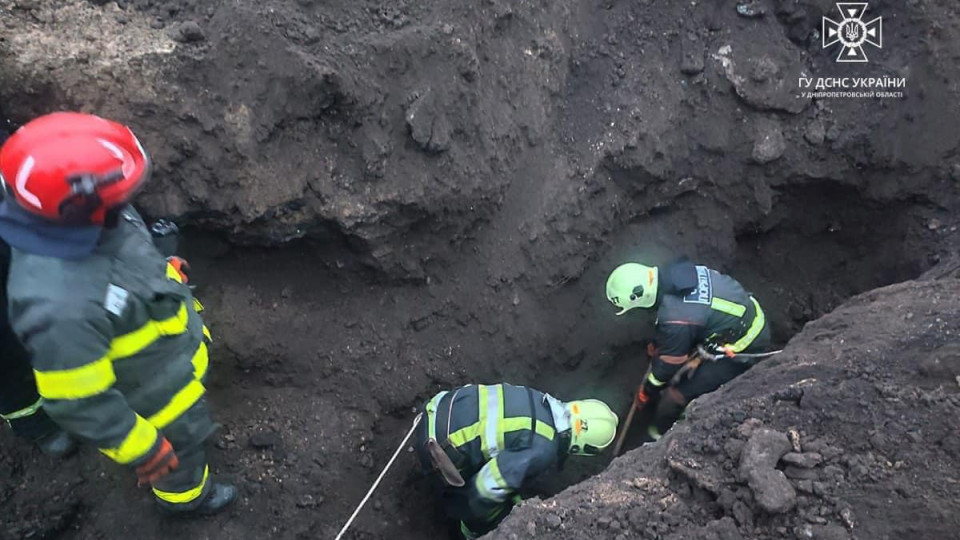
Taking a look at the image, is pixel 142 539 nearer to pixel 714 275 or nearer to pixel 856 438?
pixel 856 438

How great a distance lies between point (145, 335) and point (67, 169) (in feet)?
2.32

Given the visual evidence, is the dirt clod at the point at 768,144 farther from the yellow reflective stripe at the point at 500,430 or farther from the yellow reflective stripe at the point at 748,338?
the yellow reflective stripe at the point at 500,430

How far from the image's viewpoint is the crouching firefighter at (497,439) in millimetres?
3594

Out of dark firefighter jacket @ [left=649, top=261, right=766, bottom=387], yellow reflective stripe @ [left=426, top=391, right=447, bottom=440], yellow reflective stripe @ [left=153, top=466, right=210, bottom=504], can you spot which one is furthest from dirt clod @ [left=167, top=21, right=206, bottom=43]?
dark firefighter jacket @ [left=649, top=261, right=766, bottom=387]

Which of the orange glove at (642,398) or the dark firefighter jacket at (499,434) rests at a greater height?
the dark firefighter jacket at (499,434)

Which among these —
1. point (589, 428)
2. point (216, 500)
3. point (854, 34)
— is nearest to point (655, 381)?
point (589, 428)

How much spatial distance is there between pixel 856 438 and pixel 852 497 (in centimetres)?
26

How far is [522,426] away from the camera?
367 centimetres

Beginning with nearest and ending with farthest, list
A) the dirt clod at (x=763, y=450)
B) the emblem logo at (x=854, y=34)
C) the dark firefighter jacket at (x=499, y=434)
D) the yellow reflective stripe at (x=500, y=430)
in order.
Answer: the dirt clod at (x=763, y=450), the dark firefighter jacket at (x=499, y=434), the yellow reflective stripe at (x=500, y=430), the emblem logo at (x=854, y=34)

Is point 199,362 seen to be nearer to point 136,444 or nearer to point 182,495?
point 136,444

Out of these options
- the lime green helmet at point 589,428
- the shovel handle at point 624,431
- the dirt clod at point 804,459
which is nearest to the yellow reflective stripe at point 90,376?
the lime green helmet at point 589,428

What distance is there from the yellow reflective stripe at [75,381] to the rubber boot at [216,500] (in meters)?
1.21

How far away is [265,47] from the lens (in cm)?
363

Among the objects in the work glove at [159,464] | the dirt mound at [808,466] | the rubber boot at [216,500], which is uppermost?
the dirt mound at [808,466]
